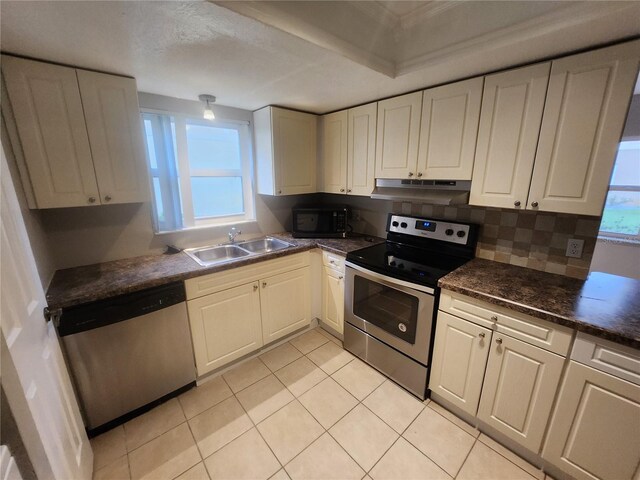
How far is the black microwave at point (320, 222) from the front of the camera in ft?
8.46

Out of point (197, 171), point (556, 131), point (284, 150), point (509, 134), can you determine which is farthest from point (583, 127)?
point (197, 171)

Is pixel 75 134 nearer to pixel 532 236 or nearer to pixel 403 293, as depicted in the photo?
pixel 403 293

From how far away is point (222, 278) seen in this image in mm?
1892

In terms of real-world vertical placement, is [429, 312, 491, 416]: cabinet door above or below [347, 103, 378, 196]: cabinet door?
below

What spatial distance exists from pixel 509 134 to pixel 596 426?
1.50 m

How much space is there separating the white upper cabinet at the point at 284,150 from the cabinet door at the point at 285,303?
0.81m

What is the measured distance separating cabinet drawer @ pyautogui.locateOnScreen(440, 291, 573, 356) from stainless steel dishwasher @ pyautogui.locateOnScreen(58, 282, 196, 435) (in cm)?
171

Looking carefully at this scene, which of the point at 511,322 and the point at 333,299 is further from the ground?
the point at 511,322

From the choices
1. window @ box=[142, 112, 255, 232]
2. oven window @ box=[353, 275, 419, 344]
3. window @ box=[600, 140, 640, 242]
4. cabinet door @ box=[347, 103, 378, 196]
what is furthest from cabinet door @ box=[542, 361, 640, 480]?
window @ box=[600, 140, 640, 242]

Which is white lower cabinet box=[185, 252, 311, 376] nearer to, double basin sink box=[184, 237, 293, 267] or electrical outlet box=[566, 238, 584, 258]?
double basin sink box=[184, 237, 293, 267]

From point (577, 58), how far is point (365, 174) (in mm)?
1360

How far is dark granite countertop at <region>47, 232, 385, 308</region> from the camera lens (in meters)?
1.42

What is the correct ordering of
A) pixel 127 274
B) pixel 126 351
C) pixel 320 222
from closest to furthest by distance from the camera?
pixel 126 351 < pixel 127 274 < pixel 320 222

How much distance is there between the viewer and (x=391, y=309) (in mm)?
1887
